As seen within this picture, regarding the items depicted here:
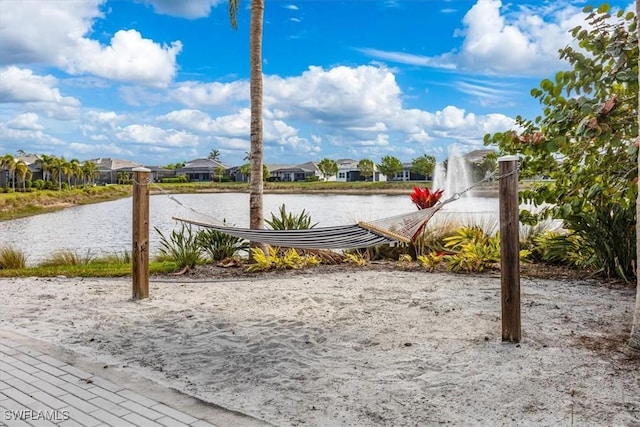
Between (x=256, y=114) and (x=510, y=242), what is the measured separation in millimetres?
4194

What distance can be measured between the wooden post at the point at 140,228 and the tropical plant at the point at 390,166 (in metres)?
53.8

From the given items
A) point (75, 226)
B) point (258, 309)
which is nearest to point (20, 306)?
point (258, 309)

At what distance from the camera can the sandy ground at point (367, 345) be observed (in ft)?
7.45

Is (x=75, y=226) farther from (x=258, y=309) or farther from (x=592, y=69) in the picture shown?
(x=592, y=69)

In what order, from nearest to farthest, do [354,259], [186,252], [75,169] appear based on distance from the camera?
[186,252], [354,259], [75,169]

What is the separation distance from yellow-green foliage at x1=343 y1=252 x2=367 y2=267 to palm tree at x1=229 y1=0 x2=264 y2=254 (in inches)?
42.6

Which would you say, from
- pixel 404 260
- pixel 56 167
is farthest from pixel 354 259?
pixel 56 167

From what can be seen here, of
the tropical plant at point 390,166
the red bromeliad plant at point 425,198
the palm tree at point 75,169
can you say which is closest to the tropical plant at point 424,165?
the tropical plant at point 390,166

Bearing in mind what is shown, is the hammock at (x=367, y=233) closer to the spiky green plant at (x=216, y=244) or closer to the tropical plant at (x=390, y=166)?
the spiky green plant at (x=216, y=244)

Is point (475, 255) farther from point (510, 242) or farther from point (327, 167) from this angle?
point (327, 167)

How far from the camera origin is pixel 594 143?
12.8 feet

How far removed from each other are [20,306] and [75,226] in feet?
41.3

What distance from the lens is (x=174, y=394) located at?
242 cm

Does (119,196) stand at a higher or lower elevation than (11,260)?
higher
